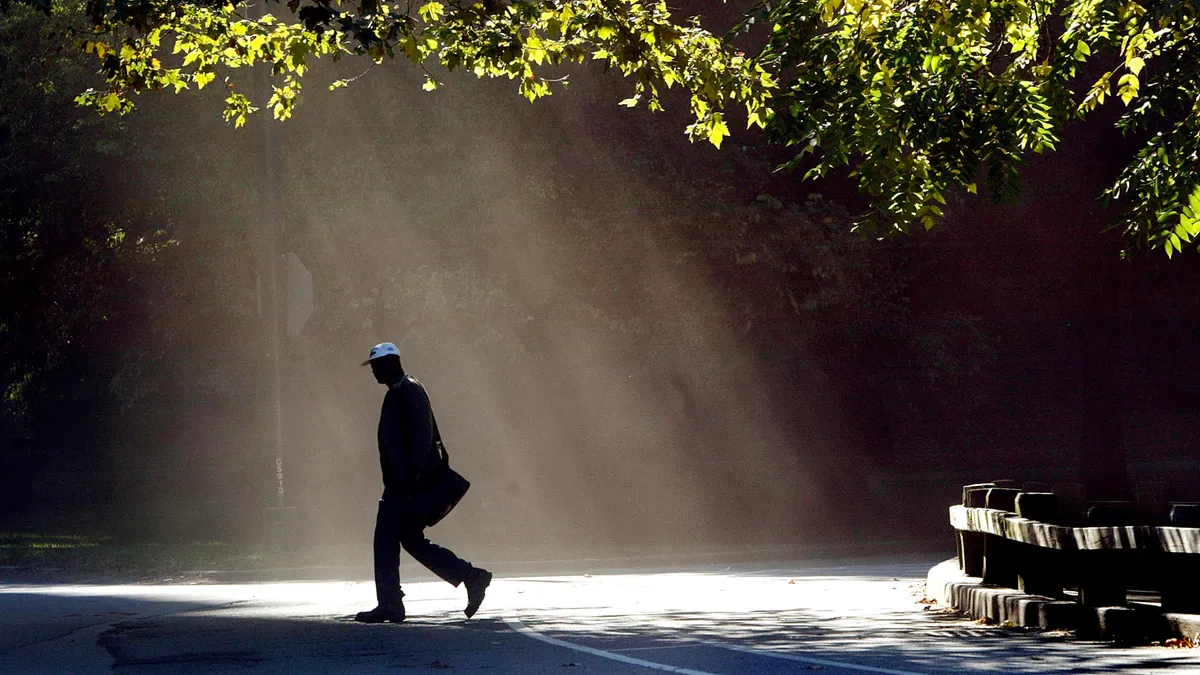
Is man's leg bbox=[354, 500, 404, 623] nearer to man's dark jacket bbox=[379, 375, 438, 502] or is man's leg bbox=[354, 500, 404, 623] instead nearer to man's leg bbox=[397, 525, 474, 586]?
man's leg bbox=[397, 525, 474, 586]

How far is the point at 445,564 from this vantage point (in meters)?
10.2

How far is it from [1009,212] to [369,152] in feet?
37.0

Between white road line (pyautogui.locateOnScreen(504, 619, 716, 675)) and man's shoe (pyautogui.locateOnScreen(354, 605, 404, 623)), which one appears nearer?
white road line (pyautogui.locateOnScreen(504, 619, 716, 675))

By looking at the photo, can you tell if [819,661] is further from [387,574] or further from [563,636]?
[387,574]

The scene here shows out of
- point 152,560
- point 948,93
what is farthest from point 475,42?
point 152,560

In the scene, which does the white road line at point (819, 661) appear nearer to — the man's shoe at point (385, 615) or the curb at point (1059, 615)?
the curb at point (1059, 615)

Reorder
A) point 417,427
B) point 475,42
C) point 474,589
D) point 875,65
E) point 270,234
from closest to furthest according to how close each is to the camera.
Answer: point 417,427 < point 474,589 < point 875,65 < point 475,42 < point 270,234

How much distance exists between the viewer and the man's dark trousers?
10195 millimetres

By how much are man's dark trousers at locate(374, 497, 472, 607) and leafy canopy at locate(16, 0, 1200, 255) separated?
301 centimetres

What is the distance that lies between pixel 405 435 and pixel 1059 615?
13.4 ft

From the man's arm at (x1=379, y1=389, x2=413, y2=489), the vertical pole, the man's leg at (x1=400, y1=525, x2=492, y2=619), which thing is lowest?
the man's leg at (x1=400, y1=525, x2=492, y2=619)

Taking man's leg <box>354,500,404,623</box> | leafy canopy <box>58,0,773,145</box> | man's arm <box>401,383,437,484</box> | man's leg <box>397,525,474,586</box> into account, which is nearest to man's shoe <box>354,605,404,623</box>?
man's leg <box>354,500,404,623</box>

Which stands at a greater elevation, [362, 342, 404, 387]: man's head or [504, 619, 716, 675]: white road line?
[362, 342, 404, 387]: man's head

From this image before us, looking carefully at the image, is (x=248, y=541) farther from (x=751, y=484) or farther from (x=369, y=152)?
(x=751, y=484)
